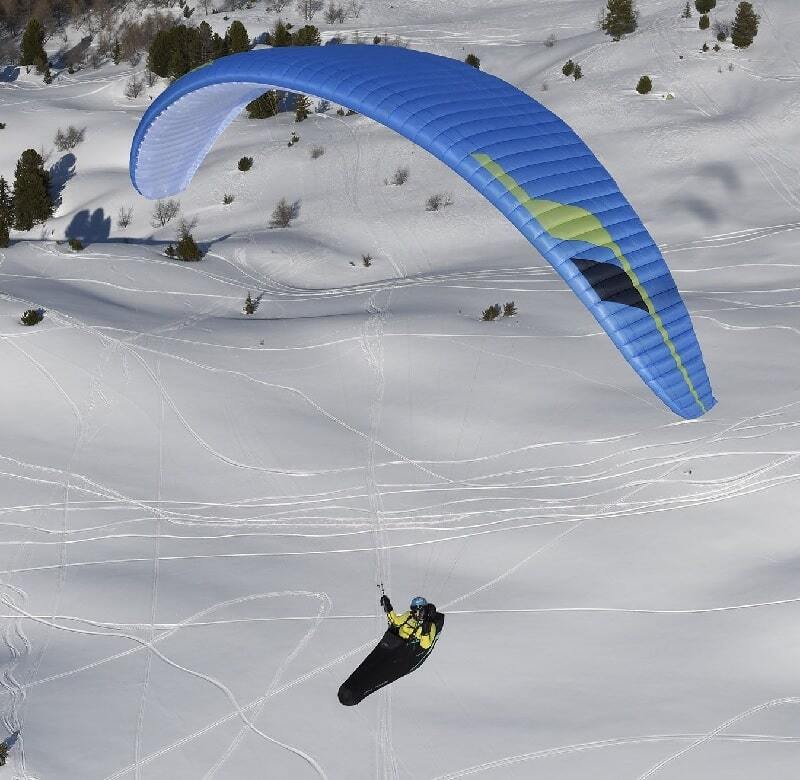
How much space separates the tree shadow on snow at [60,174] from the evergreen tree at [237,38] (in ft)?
18.6

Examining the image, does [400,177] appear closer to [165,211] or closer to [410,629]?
[165,211]

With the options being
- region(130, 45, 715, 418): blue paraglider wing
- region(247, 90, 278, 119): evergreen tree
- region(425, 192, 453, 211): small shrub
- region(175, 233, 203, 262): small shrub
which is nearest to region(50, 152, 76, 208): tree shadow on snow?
region(247, 90, 278, 119): evergreen tree

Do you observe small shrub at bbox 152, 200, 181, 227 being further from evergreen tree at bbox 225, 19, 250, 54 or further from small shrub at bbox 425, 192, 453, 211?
evergreen tree at bbox 225, 19, 250, 54

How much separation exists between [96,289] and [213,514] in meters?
7.80

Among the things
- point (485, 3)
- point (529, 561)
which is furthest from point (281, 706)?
point (485, 3)

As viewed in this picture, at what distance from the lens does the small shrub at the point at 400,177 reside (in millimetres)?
27594

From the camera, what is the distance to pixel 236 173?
28.5 meters

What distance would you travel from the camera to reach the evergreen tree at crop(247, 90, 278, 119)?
103ft

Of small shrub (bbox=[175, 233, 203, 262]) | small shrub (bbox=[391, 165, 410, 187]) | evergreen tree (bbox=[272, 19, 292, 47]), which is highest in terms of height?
evergreen tree (bbox=[272, 19, 292, 47])

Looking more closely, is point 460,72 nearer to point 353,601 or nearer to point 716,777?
point 353,601

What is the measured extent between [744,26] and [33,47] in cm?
2040

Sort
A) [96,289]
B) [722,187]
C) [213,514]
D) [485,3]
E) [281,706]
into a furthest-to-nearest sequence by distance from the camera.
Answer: [485,3], [722,187], [96,289], [213,514], [281,706]

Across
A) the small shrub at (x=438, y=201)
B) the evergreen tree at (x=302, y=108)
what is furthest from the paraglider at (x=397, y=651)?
the evergreen tree at (x=302, y=108)

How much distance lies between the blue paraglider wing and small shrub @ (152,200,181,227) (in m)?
15.0
